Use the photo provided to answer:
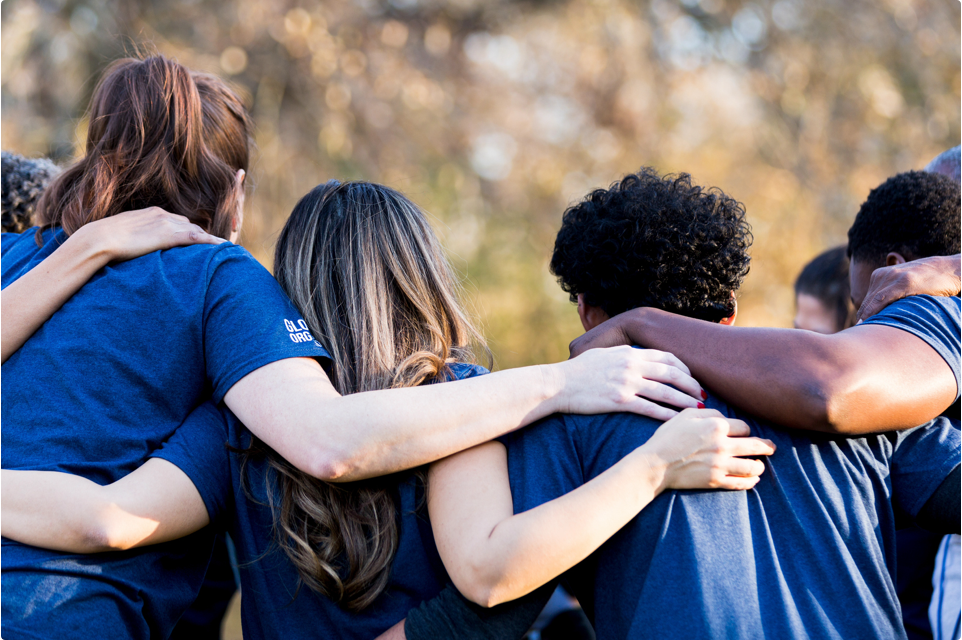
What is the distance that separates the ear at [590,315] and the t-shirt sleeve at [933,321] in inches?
25.5

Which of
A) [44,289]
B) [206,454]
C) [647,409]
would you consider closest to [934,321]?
[647,409]

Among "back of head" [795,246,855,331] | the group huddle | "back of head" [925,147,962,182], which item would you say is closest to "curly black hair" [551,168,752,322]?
the group huddle

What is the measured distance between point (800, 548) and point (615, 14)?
7484 mm

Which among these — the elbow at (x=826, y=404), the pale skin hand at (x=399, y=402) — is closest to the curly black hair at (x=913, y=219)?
the elbow at (x=826, y=404)

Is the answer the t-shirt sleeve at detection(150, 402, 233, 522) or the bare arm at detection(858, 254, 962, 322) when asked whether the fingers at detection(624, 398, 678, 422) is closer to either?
the bare arm at detection(858, 254, 962, 322)

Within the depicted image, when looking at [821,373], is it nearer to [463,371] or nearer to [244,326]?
[463,371]

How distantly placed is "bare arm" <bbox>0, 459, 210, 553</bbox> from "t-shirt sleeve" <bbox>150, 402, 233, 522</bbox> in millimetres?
95

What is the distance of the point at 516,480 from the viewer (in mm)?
1651

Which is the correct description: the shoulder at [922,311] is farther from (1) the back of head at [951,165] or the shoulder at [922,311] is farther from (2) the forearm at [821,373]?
(1) the back of head at [951,165]

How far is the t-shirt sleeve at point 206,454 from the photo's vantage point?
5.50 feet

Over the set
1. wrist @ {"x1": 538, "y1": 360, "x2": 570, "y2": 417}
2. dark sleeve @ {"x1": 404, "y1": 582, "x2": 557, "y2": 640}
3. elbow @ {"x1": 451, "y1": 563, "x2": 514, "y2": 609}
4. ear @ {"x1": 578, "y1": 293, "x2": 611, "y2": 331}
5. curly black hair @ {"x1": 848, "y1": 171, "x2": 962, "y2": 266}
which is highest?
curly black hair @ {"x1": 848, "y1": 171, "x2": 962, "y2": 266}

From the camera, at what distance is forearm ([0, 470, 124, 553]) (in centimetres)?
153

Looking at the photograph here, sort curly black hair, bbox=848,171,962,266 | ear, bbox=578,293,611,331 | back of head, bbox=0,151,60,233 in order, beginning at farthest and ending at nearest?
1. back of head, bbox=0,151,60,233
2. curly black hair, bbox=848,171,962,266
3. ear, bbox=578,293,611,331

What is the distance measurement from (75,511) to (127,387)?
0.95 ft
